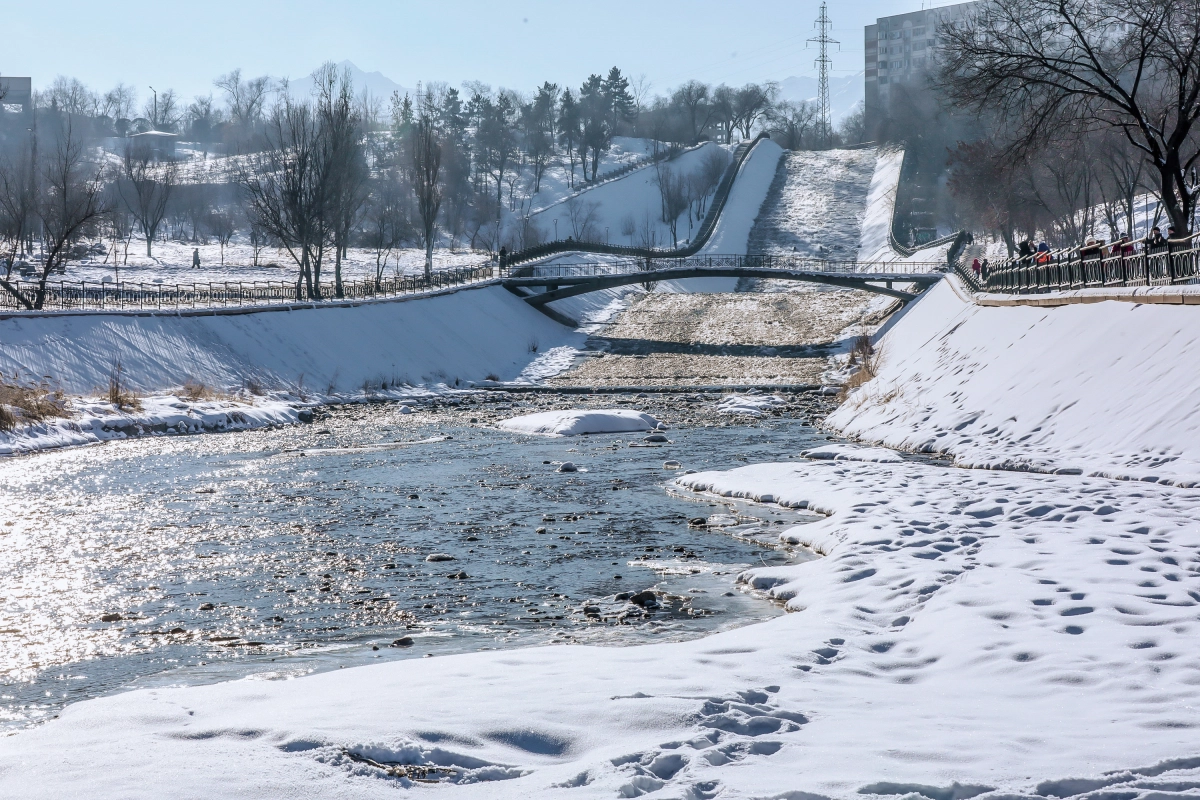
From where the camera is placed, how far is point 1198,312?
17.8 metres

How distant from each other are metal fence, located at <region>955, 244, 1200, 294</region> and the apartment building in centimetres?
15344

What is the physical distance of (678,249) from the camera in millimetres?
95750

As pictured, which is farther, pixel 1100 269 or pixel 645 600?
pixel 1100 269

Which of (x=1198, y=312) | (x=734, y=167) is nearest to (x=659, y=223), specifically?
(x=734, y=167)

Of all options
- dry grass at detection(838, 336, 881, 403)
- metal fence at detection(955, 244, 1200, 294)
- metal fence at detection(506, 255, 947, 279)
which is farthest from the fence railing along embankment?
metal fence at detection(506, 255, 947, 279)

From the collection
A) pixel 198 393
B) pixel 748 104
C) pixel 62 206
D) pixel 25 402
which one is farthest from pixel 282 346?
pixel 748 104

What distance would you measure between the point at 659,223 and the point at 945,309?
240 ft

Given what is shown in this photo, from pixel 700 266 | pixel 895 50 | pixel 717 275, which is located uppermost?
pixel 895 50

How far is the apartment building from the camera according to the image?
181 meters

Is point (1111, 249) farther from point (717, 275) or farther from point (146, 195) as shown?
point (146, 195)

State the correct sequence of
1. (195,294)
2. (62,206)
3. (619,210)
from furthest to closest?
(619,210)
(62,206)
(195,294)

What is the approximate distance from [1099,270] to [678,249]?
72077 millimetres

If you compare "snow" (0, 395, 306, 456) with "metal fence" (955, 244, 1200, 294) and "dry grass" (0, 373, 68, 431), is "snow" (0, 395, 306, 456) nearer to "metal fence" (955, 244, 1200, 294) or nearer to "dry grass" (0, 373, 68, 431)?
"dry grass" (0, 373, 68, 431)

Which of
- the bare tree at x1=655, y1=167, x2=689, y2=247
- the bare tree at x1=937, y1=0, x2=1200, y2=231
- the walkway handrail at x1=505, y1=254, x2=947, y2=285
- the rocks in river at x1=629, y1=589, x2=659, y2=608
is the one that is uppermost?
the bare tree at x1=655, y1=167, x2=689, y2=247
